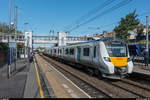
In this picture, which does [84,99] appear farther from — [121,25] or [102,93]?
[121,25]

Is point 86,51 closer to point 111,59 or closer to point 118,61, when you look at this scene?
point 111,59

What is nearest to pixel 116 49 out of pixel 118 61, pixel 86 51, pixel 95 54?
pixel 118 61

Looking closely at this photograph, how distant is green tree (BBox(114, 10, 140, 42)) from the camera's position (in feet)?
99.8

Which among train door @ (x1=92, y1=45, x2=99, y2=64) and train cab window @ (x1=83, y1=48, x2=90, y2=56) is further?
train cab window @ (x1=83, y1=48, x2=90, y2=56)

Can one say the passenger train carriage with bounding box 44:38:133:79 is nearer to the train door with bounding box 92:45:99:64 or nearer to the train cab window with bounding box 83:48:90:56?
the train door with bounding box 92:45:99:64

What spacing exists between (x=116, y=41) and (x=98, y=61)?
1.86 meters

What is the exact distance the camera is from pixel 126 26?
31.0 metres

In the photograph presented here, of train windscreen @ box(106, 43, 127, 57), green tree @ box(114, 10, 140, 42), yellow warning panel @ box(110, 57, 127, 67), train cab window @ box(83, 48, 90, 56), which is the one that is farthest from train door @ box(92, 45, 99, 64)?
green tree @ box(114, 10, 140, 42)

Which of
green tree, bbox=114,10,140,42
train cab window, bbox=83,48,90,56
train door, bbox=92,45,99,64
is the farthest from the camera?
green tree, bbox=114,10,140,42

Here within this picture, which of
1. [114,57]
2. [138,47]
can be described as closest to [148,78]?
[114,57]

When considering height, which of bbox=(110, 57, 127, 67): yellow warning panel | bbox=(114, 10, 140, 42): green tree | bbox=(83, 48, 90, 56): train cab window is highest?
bbox=(114, 10, 140, 42): green tree

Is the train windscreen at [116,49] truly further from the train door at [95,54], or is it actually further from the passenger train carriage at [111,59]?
the train door at [95,54]

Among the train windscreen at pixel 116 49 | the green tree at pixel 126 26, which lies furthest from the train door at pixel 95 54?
the green tree at pixel 126 26

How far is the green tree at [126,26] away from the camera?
30406 mm
